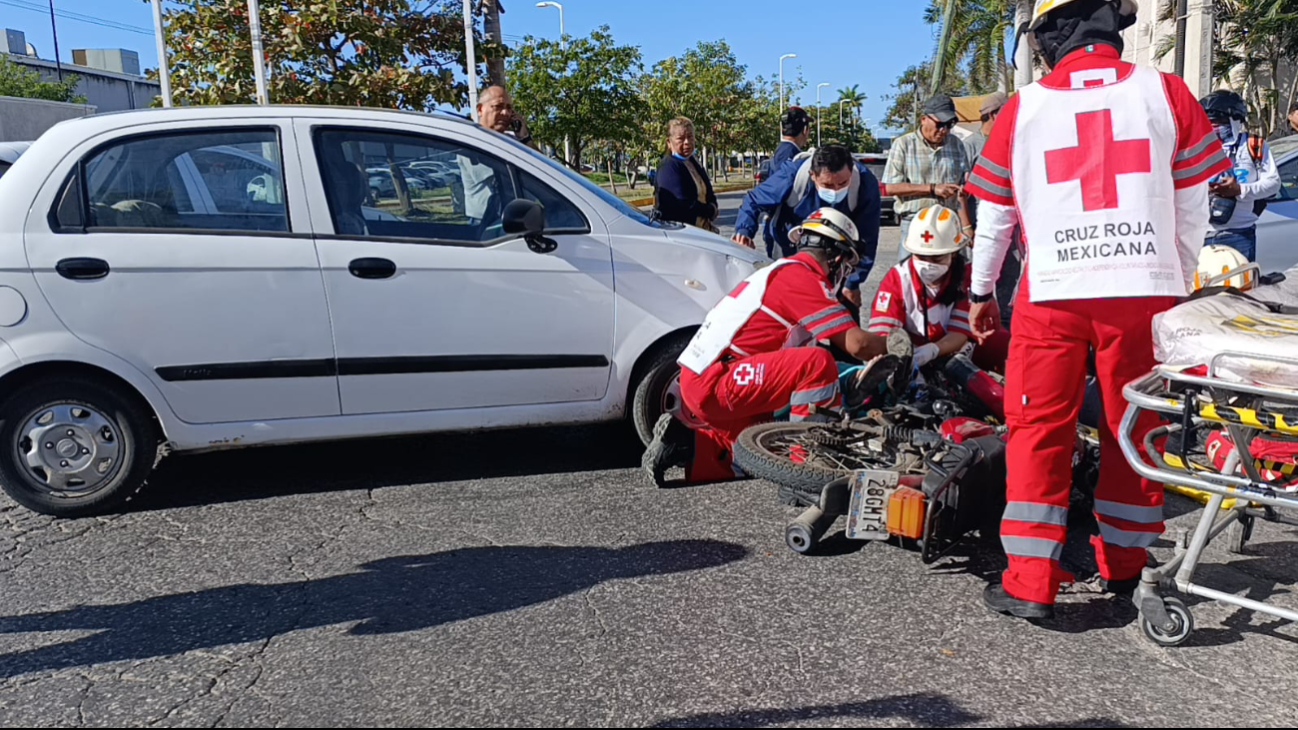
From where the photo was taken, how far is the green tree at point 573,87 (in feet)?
92.9

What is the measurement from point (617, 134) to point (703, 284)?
2489 centimetres

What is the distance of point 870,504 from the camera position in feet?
12.1

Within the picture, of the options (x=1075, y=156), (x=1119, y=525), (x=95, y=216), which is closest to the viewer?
(x=1075, y=156)

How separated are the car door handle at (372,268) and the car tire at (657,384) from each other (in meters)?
1.25

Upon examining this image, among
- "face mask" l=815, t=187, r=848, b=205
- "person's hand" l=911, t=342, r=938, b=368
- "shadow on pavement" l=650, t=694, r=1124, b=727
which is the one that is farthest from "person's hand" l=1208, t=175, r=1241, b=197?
"shadow on pavement" l=650, t=694, r=1124, b=727

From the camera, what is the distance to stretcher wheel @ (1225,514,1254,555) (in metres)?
3.85

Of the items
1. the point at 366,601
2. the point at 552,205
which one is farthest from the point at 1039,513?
the point at 552,205

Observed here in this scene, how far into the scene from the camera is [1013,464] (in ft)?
10.9

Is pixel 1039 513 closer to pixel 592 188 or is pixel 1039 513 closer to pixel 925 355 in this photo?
pixel 925 355

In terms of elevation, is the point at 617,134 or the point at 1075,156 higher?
the point at 617,134

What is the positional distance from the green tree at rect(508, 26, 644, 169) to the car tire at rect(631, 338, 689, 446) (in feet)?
79.3

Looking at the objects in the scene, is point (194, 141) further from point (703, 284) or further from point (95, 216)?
point (703, 284)

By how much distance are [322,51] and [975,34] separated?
2808 centimetres

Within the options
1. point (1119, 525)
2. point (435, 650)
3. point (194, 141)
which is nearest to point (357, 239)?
point (194, 141)
